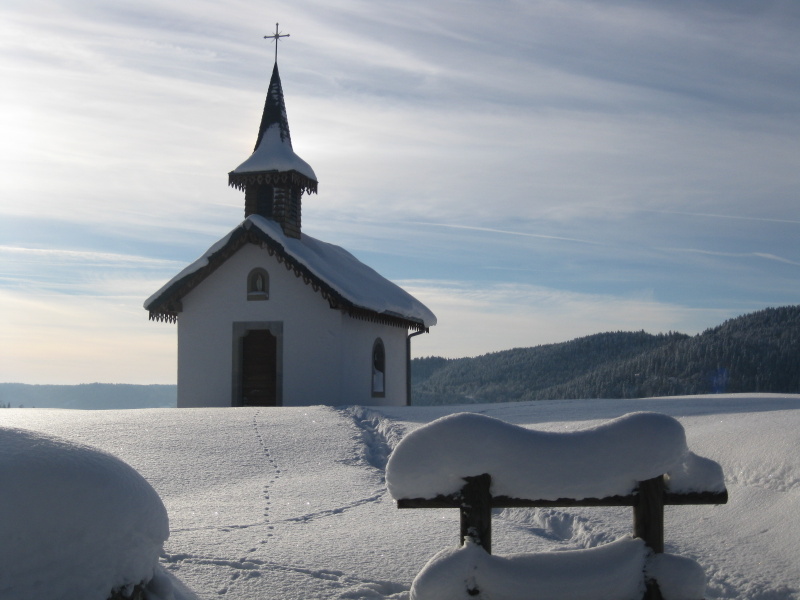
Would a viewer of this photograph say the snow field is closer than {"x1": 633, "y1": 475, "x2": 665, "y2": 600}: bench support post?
No

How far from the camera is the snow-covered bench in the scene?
4262 mm

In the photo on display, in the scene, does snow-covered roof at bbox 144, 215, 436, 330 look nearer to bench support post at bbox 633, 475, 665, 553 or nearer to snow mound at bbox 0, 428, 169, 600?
bench support post at bbox 633, 475, 665, 553

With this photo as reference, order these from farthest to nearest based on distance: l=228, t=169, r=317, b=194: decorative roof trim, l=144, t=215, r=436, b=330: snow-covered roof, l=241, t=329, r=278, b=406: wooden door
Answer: l=228, t=169, r=317, b=194: decorative roof trim
l=241, t=329, r=278, b=406: wooden door
l=144, t=215, r=436, b=330: snow-covered roof

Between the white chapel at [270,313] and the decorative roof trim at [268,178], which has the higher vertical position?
the decorative roof trim at [268,178]

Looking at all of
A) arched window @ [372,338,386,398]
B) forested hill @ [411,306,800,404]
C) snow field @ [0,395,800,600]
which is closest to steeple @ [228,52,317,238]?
arched window @ [372,338,386,398]

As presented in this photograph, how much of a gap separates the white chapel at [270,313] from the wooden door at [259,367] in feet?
0.08

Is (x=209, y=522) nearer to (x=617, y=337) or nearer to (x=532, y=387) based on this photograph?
(x=532, y=387)

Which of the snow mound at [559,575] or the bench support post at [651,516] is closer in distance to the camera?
the snow mound at [559,575]

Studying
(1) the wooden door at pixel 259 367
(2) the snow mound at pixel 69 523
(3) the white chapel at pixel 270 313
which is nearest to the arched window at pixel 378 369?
(3) the white chapel at pixel 270 313

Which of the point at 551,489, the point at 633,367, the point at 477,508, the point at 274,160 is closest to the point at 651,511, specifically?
the point at 551,489

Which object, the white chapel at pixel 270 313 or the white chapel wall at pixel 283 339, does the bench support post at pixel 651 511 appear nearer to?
the white chapel at pixel 270 313

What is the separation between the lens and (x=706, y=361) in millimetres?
63375

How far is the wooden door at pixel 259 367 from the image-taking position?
18.1m

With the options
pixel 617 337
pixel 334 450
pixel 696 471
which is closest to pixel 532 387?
pixel 617 337
